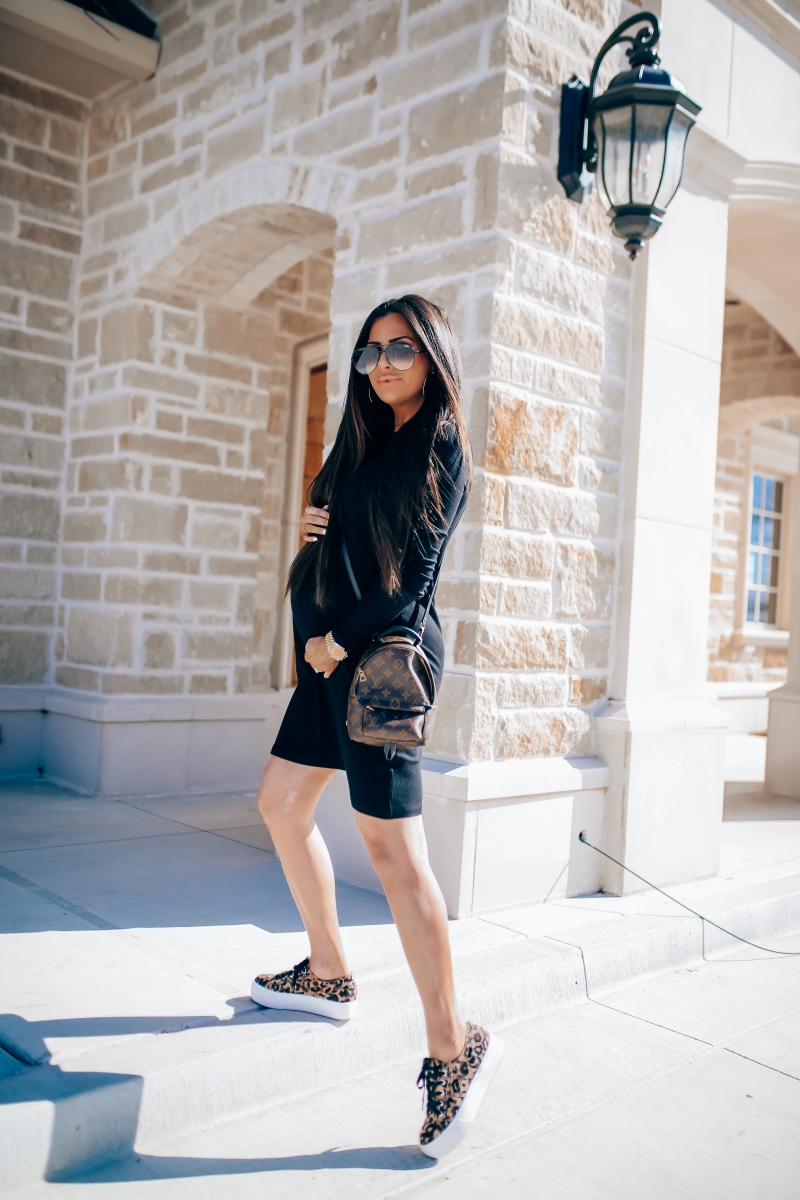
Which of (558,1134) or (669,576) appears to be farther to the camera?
(669,576)

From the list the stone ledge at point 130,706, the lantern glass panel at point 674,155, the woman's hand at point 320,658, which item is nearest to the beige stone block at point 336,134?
the lantern glass panel at point 674,155

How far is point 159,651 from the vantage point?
5.47m

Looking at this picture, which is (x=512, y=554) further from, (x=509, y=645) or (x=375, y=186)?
(x=375, y=186)

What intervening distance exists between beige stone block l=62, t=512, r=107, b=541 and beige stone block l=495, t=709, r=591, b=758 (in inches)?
110

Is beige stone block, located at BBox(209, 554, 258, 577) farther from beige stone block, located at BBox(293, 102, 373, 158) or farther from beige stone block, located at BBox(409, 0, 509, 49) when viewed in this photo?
beige stone block, located at BBox(409, 0, 509, 49)

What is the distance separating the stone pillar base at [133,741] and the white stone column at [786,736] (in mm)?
3240

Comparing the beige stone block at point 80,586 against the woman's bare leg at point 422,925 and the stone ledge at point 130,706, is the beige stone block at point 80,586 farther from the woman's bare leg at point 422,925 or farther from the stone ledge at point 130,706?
the woman's bare leg at point 422,925

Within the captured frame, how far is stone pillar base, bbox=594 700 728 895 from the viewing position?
3.88 m

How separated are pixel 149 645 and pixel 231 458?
1176 millimetres

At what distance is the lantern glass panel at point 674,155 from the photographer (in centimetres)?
355

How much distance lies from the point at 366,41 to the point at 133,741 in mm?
3425

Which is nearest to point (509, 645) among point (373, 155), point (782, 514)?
point (373, 155)

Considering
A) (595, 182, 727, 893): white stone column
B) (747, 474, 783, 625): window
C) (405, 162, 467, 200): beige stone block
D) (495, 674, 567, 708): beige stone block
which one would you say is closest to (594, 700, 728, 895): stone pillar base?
(595, 182, 727, 893): white stone column

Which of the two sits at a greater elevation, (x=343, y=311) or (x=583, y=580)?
(x=343, y=311)
